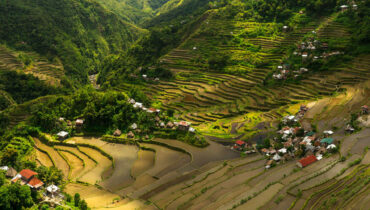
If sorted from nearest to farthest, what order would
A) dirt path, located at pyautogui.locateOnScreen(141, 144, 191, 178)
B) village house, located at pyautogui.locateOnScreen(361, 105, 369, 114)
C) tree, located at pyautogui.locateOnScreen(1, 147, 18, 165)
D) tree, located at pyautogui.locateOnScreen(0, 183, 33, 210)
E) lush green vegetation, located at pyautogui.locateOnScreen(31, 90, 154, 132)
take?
1. tree, located at pyautogui.locateOnScreen(0, 183, 33, 210)
2. tree, located at pyautogui.locateOnScreen(1, 147, 18, 165)
3. dirt path, located at pyautogui.locateOnScreen(141, 144, 191, 178)
4. village house, located at pyautogui.locateOnScreen(361, 105, 369, 114)
5. lush green vegetation, located at pyautogui.locateOnScreen(31, 90, 154, 132)

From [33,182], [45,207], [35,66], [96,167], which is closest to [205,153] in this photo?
[96,167]

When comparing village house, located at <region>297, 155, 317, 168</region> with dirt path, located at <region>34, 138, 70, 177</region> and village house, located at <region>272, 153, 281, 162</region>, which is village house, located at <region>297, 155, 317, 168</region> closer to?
village house, located at <region>272, 153, 281, 162</region>

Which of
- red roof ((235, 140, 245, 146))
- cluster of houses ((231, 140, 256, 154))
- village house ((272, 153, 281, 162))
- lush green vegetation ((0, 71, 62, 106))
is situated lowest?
lush green vegetation ((0, 71, 62, 106))

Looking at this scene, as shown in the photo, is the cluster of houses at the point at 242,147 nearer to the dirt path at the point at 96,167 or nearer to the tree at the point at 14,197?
the dirt path at the point at 96,167

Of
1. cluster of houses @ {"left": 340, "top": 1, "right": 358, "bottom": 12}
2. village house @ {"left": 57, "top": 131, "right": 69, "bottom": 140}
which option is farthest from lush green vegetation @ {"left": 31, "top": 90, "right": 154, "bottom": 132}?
cluster of houses @ {"left": 340, "top": 1, "right": 358, "bottom": 12}

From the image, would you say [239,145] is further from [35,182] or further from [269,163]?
[35,182]

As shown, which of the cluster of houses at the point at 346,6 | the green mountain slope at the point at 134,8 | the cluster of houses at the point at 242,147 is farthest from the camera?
the green mountain slope at the point at 134,8

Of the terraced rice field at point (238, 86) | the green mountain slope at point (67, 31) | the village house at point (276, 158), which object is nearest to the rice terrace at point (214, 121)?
the village house at point (276, 158)
